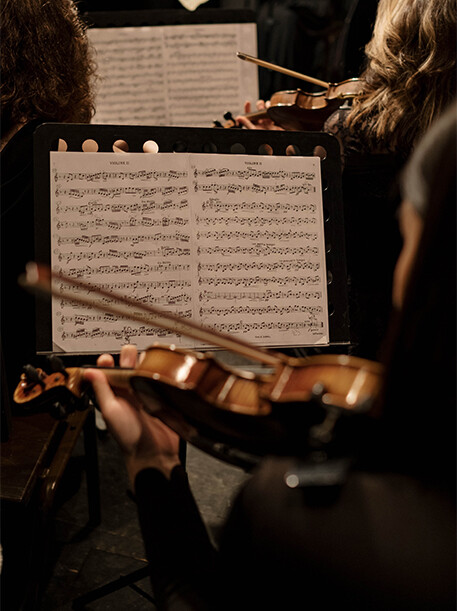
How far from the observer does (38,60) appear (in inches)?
59.1

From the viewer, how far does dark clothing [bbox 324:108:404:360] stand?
175cm

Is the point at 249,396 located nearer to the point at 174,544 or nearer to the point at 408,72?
the point at 174,544

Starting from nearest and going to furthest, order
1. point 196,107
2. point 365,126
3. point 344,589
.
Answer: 1. point 344,589
2. point 365,126
3. point 196,107

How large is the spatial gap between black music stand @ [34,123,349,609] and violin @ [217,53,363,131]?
3.08ft

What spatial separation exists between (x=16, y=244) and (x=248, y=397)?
89cm

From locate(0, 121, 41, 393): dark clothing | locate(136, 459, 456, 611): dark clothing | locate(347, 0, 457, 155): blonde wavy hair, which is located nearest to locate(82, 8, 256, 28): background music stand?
locate(347, 0, 457, 155): blonde wavy hair

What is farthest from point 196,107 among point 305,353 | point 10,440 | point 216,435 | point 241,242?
point 216,435

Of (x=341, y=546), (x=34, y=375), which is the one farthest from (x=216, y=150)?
(x=341, y=546)

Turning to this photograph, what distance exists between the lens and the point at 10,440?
4.54 feet

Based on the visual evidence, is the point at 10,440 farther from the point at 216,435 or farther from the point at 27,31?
the point at 27,31

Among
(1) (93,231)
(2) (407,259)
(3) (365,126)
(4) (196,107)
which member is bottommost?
(2) (407,259)

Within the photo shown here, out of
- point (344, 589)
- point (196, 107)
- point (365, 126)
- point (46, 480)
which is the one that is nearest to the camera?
point (344, 589)

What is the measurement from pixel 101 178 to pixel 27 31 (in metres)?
0.51

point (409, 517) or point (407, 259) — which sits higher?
point (407, 259)
